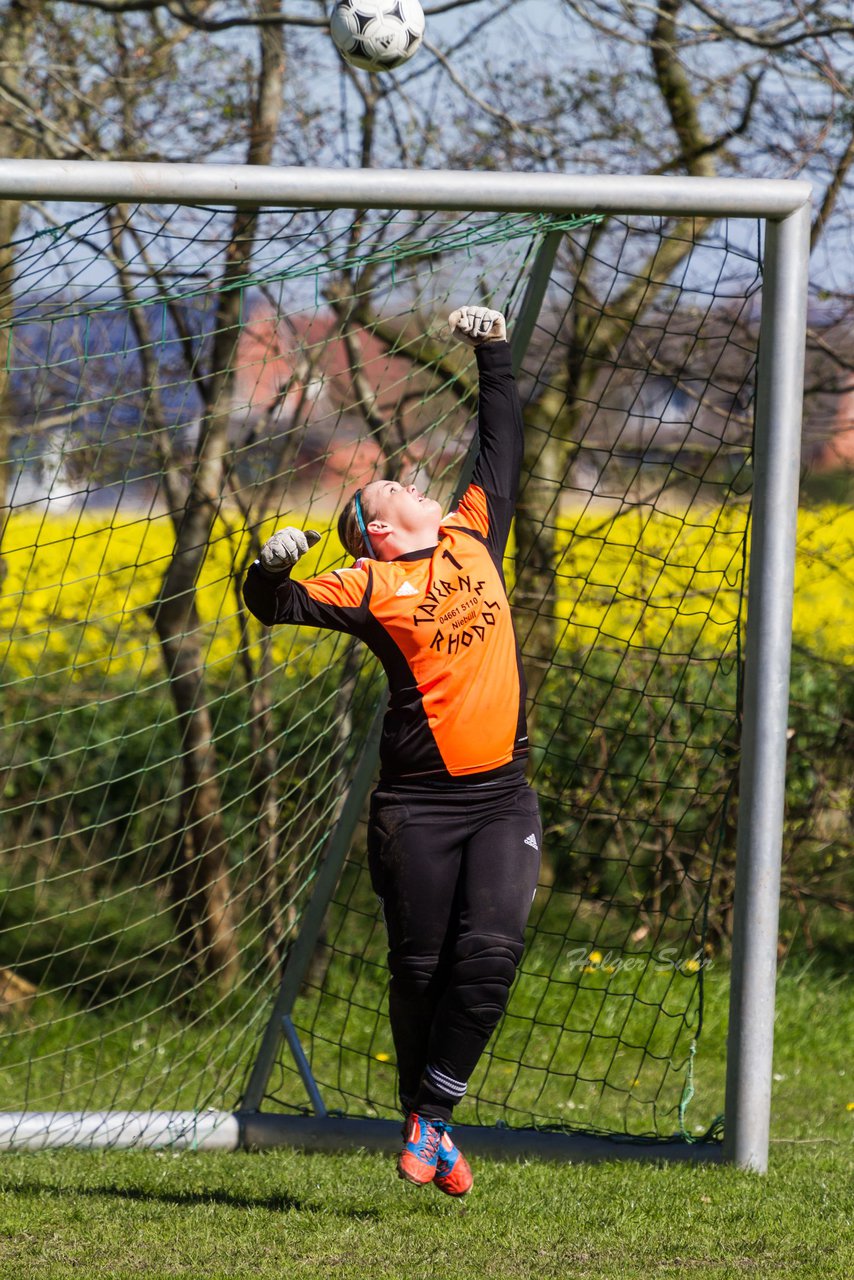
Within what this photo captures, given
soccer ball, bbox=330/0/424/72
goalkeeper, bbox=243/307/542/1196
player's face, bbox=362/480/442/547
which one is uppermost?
soccer ball, bbox=330/0/424/72

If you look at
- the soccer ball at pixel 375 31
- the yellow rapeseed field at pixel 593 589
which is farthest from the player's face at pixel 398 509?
the yellow rapeseed field at pixel 593 589

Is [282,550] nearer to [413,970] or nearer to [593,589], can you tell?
[413,970]

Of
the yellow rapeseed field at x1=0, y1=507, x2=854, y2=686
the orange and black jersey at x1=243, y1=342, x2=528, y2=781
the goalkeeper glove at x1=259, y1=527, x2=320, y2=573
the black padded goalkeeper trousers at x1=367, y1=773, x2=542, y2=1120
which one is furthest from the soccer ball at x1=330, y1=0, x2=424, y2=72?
the yellow rapeseed field at x1=0, y1=507, x2=854, y2=686

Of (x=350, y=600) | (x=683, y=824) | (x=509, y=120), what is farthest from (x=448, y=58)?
(x=350, y=600)

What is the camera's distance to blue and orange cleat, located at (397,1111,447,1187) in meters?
3.33

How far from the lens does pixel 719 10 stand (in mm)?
7383

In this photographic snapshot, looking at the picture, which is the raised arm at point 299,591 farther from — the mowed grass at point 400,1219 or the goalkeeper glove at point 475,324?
the mowed grass at point 400,1219

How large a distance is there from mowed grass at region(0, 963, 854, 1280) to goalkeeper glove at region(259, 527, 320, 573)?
161cm

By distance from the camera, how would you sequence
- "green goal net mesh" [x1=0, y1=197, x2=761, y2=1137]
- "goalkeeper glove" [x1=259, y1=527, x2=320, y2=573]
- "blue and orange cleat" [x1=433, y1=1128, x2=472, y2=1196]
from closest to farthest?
"goalkeeper glove" [x1=259, y1=527, x2=320, y2=573] < "blue and orange cleat" [x1=433, y1=1128, x2=472, y2=1196] < "green goal net mesh" [x1=0, y1=197, x2=761, y2=1137]

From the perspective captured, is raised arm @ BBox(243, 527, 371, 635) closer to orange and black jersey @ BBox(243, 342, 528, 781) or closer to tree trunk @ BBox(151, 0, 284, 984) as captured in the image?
orange and black jersey @ BBox(243, 342, 528, 781)

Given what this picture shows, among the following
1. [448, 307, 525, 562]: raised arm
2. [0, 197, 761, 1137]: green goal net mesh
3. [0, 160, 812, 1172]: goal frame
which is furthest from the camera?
[0, 197, 761, 1137]: green goal net mesh

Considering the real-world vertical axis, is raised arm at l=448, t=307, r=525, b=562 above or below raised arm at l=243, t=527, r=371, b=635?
above

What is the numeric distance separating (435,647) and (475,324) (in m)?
0.87

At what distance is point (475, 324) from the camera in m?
3.68
